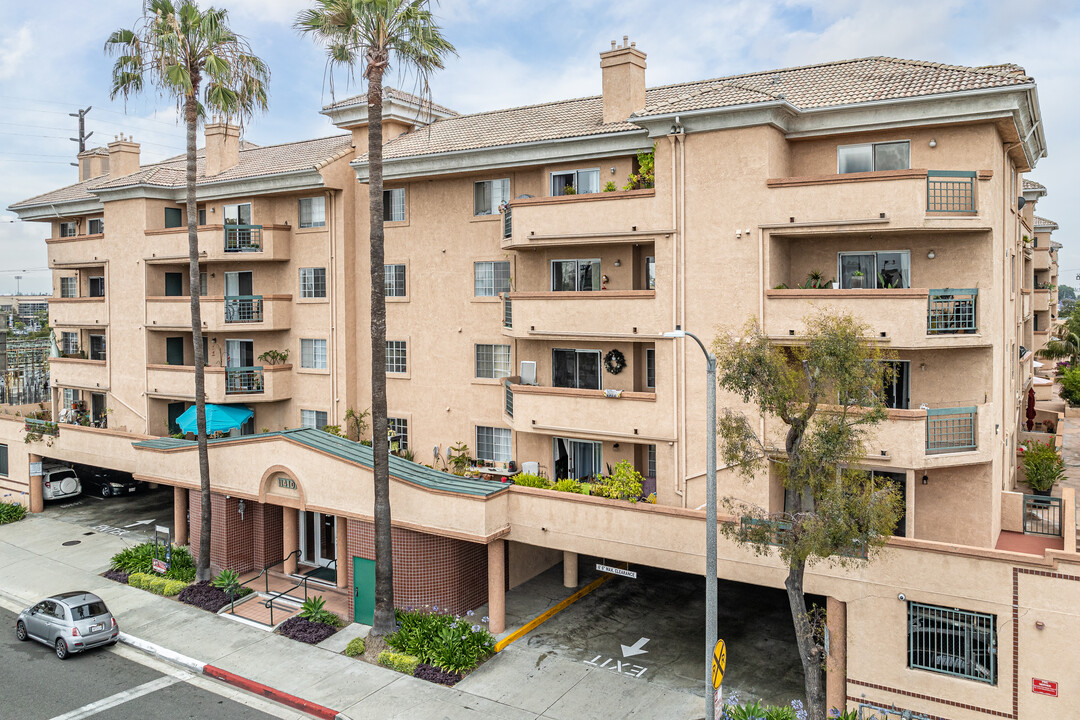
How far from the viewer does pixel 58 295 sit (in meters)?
41.6

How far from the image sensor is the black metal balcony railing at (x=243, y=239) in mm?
31594

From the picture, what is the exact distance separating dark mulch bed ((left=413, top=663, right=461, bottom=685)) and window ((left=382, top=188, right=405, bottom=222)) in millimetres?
15958

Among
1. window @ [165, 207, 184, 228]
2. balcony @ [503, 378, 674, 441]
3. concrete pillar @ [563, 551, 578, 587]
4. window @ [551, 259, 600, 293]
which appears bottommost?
concrete pillar @ [563, 551, 578, 587]

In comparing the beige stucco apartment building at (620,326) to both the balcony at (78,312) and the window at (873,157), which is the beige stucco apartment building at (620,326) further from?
the balcony at (78,312)

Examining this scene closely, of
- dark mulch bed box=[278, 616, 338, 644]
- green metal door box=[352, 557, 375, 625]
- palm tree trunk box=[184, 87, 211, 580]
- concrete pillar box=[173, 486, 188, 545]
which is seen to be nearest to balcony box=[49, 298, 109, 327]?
concrete pillar box=[173, 486, 188, 545]

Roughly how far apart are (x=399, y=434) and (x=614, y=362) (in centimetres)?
977

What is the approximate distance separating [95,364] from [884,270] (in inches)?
1342

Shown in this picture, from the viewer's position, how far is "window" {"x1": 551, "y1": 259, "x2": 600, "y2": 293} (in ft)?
81.5

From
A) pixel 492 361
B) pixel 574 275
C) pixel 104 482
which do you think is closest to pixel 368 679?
pixel 492 361

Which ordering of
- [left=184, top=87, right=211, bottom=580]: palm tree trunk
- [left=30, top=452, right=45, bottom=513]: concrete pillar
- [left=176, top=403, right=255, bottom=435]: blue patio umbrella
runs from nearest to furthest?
1. [left=184, top=87, right=211, bottom=580]: palm tree trunk
2. [left=176, top=403, right=255, bottom=435]: blue patio umbrella
3. [left=30, top=452, right=45, bottom=513]: concrete pillar

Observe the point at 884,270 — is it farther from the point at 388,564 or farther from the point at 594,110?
the point at 388,564

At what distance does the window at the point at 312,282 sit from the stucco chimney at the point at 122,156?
1431cm

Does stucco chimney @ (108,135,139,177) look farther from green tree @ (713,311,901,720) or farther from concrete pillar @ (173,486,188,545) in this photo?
green tree @ (713,311,901,720)

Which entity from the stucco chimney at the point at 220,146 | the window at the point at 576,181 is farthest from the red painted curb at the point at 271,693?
the stucco chimney at the point at 220,146
